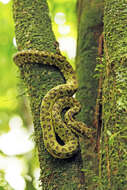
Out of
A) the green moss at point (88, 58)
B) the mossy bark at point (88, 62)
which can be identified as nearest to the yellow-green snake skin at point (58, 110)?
the mossy bark at point (88, 62)

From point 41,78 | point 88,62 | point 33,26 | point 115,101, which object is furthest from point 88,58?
point 115,101

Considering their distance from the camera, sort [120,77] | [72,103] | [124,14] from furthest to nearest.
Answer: [72,103] < [124,14] < [120,77]

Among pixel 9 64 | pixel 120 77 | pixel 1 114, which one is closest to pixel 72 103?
pixel 120 77

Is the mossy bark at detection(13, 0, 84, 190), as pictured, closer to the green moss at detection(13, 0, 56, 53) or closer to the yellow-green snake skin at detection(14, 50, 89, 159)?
the green moss at detection(13, 0, 56, 53)

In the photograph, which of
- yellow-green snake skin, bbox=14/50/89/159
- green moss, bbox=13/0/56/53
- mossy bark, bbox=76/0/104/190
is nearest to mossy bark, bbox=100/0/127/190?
yellow-green snake skin, bbox=14/50/89/159

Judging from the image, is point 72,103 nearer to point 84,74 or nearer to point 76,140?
point 76,140

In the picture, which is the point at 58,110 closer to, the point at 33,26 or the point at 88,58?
the point at 33,26
